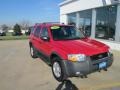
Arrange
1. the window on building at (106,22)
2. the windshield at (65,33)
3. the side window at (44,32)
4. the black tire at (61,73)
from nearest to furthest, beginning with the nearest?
the black tire at (61,73) < the windshield at (65,33) < the side window at (44,32) < the window on building at (106,22)

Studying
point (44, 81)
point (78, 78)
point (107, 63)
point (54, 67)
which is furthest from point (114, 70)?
point (44, 81)

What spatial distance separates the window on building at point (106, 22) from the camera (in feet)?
42.2

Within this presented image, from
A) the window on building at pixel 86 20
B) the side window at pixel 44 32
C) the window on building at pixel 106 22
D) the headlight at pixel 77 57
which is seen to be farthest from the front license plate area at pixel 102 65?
the window on building at pixel 86 20

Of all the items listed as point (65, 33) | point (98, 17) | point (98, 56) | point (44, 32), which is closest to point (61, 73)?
point (98, 56)

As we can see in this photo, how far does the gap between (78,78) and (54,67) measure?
0.98 metres

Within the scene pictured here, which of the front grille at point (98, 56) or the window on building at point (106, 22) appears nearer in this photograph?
the front grille at point (98, 56)

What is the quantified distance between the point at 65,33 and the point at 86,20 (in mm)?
10114

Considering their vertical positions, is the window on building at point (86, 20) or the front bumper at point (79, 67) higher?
the window on building at point (86, 20)

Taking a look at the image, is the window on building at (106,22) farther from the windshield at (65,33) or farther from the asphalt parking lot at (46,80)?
the windshield at (65,33)

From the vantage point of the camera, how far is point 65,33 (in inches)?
291

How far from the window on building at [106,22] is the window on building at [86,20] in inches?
60.4

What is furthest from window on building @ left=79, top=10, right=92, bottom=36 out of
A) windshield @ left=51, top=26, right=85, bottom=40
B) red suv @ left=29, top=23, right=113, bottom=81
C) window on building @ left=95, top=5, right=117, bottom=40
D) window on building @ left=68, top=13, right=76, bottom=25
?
red suv @ left=29, top=23, right=113, bottom=81

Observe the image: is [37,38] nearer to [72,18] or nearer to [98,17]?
[98,17]

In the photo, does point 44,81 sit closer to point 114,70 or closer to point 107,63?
point 107,63
